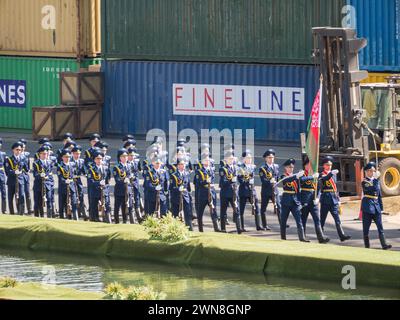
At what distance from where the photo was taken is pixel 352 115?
93.1 feet

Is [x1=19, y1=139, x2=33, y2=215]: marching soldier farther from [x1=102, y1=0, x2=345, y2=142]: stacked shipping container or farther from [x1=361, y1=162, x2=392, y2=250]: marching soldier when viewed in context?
[x1=102, y1=0, x2=345, y2=142]: stacked shipping container

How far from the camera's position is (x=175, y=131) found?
40.8m

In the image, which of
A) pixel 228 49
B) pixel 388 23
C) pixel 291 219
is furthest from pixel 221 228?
pixel 228 49

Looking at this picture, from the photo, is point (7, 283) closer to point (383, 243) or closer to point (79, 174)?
point (383, 243)

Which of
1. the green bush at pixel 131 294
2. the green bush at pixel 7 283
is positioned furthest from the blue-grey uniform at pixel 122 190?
the green bush at pixel 131 294

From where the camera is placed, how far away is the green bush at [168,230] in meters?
21.6

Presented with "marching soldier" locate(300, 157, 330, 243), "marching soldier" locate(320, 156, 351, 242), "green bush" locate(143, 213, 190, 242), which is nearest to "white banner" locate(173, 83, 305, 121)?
"marching soldier" locate(320, 156, 351, 242)

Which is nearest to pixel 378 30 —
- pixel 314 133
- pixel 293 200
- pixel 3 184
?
pixel 314 133

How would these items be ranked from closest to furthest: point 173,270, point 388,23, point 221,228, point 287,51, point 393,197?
point 173,270
point 221,228
point 393,197
point 388,23
point 287,51

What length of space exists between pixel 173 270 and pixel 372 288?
3461 mm

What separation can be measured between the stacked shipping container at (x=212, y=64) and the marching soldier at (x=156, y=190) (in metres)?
12.5

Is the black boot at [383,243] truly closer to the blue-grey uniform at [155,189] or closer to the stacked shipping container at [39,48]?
the blue-grey uniform at [155,189]
